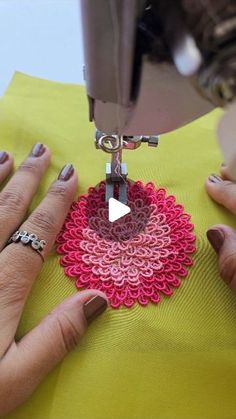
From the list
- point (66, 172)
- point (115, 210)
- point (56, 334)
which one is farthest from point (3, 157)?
point (56, 334)

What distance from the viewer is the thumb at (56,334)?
64 cm

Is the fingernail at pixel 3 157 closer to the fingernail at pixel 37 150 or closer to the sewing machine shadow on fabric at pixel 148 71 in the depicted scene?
the fingernail at pixel 37 150

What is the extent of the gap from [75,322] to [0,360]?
0.33 ft

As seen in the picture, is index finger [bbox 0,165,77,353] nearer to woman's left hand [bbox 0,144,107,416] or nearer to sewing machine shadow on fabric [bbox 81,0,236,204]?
woman's left hand [bbox 0,144,107,416]

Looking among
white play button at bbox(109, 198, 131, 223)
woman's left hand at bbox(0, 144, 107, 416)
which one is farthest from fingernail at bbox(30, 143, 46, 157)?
white play button at bbox(109, 198, 131, 223)

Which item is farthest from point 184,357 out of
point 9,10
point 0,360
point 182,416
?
point 9,10

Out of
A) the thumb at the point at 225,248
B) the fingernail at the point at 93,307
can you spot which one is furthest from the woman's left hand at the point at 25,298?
the thumb at the point at 225,248

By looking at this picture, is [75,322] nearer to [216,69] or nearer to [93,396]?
[93,396]

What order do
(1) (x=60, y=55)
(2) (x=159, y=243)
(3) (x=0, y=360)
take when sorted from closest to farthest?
(3) (x=0, y=360), (2) (x=159, y=243), (1) (x=60, y=55)

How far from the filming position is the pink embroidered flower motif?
0.71m

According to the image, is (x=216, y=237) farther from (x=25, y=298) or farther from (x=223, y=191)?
(x=25, y=298)

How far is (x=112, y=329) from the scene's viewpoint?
683mm

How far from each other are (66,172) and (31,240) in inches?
5.4

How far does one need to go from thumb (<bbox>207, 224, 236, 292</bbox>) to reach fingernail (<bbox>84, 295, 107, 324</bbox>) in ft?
0.56
